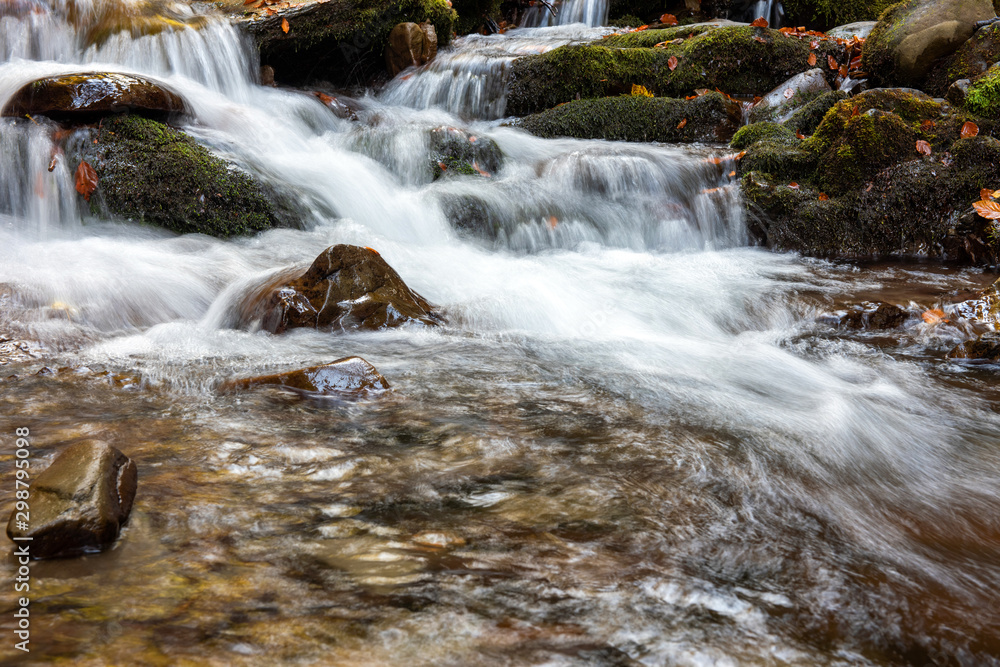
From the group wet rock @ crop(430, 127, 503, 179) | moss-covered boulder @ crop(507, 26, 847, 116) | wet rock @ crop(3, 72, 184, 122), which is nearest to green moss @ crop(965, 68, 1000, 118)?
moss-covered boulder @ crop(507, 26, 847, 116)

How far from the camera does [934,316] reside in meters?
4.37

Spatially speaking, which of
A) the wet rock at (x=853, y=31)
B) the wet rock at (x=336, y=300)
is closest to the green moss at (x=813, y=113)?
the wet rock at (x=853, y=31)

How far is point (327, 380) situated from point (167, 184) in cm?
398

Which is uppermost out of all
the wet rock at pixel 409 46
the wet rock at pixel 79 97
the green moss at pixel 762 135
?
the wet rock at pixel 409 46

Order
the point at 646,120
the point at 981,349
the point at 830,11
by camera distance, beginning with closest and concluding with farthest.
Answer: the point at 981,349
the point at 646,120
the point at 830,11

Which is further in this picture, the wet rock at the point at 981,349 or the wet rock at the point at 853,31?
the wet rock at the point at 853,31

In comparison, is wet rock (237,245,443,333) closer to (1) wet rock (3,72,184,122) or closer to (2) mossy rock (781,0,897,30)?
(1) wet rock (3,72,184,122)

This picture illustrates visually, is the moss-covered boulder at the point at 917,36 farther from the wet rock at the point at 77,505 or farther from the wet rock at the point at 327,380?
the wet rock at the point at 77,505

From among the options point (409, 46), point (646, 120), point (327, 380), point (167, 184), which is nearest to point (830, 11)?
point (646, 120)

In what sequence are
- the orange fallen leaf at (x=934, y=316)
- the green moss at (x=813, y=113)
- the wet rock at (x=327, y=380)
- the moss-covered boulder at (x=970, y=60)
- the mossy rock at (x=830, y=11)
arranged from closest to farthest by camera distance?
the wet rock at (x=327, y=380) → the orange fallen leaf at (x=934, y=316) → the moss-covered boulder at (x=970, y=60) → the green moss at (x=813, y=113) → the mossy rock at (x=830, y=11)

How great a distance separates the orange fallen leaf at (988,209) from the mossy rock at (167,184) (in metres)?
6.92

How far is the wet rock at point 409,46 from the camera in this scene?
10.4 m

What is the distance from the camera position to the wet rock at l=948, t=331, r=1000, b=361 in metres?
3.76

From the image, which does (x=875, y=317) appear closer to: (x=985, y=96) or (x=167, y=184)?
(x=985, y=96)
